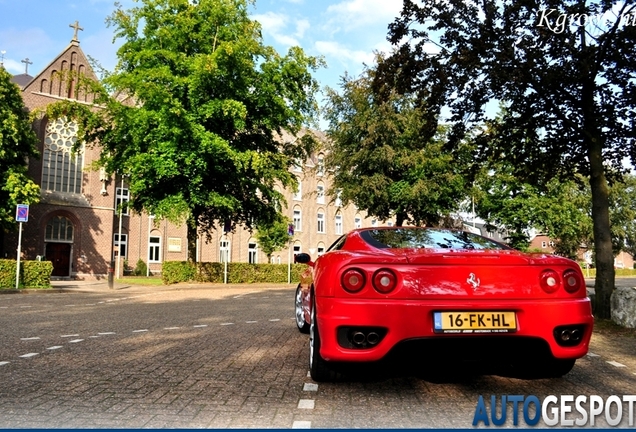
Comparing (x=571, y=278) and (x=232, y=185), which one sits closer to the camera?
(x=571, y=278)

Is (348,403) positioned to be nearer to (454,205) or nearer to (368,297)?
(368,297)

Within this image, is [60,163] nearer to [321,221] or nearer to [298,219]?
[298,219]

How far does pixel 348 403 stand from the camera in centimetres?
346

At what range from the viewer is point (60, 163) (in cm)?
3678

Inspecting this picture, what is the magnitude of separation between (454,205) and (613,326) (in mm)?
17886

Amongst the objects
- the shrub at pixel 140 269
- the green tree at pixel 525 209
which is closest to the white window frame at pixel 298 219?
the shrub at pixel 140 269

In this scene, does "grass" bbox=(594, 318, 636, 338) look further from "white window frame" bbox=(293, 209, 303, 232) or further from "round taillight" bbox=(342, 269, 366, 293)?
"white window frame" bbox=(293, 209, 303, 232)

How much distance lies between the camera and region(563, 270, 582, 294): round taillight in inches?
143

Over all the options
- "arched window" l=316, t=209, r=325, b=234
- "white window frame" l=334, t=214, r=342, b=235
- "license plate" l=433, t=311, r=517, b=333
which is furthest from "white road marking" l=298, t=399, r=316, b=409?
"white window frame" l=334, t=214, r=342, b=235

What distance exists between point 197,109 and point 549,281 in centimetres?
1945

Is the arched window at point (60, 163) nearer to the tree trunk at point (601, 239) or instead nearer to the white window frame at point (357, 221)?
the white window frame at point (357, 221)

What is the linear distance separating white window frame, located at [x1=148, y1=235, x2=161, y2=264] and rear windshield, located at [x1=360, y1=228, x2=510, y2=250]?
136 feet

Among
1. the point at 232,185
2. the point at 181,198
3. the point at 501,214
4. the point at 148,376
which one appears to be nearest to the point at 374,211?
the point at 232,185

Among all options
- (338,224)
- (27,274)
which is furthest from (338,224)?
(27,274)
